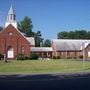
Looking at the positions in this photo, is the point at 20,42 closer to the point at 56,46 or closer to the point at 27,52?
the point at 27,52

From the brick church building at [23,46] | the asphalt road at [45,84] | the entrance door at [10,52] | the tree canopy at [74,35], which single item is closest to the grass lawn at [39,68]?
the asphalt road at [45,84]

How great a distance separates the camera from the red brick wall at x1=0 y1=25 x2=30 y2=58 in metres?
83.7

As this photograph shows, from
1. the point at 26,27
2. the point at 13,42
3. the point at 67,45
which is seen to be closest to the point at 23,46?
the point at 13,42

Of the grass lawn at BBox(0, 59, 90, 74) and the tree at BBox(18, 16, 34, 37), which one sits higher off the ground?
the tree at BBox(18, 16, 34, 37)

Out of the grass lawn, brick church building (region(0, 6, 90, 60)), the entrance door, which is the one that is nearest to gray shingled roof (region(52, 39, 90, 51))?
brick church building (region(0, 6, 90, 60))

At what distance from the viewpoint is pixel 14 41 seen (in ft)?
277

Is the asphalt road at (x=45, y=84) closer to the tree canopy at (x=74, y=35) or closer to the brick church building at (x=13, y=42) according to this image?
the brick church building at (x=13, y=42)

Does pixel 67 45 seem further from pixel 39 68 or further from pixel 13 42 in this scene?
pixel 39 68

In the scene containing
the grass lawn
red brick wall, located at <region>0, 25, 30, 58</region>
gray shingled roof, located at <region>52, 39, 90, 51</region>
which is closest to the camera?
the grass lawn

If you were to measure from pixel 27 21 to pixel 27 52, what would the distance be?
213ft

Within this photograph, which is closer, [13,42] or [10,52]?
[10,52]

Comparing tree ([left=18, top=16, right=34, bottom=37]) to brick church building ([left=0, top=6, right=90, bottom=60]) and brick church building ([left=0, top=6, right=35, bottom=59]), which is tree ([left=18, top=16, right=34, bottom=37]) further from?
brick church building ([left=0, top=6, right=35, bottom=59])

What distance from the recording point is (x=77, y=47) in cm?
10612

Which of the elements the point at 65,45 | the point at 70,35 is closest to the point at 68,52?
the point at 65,45
